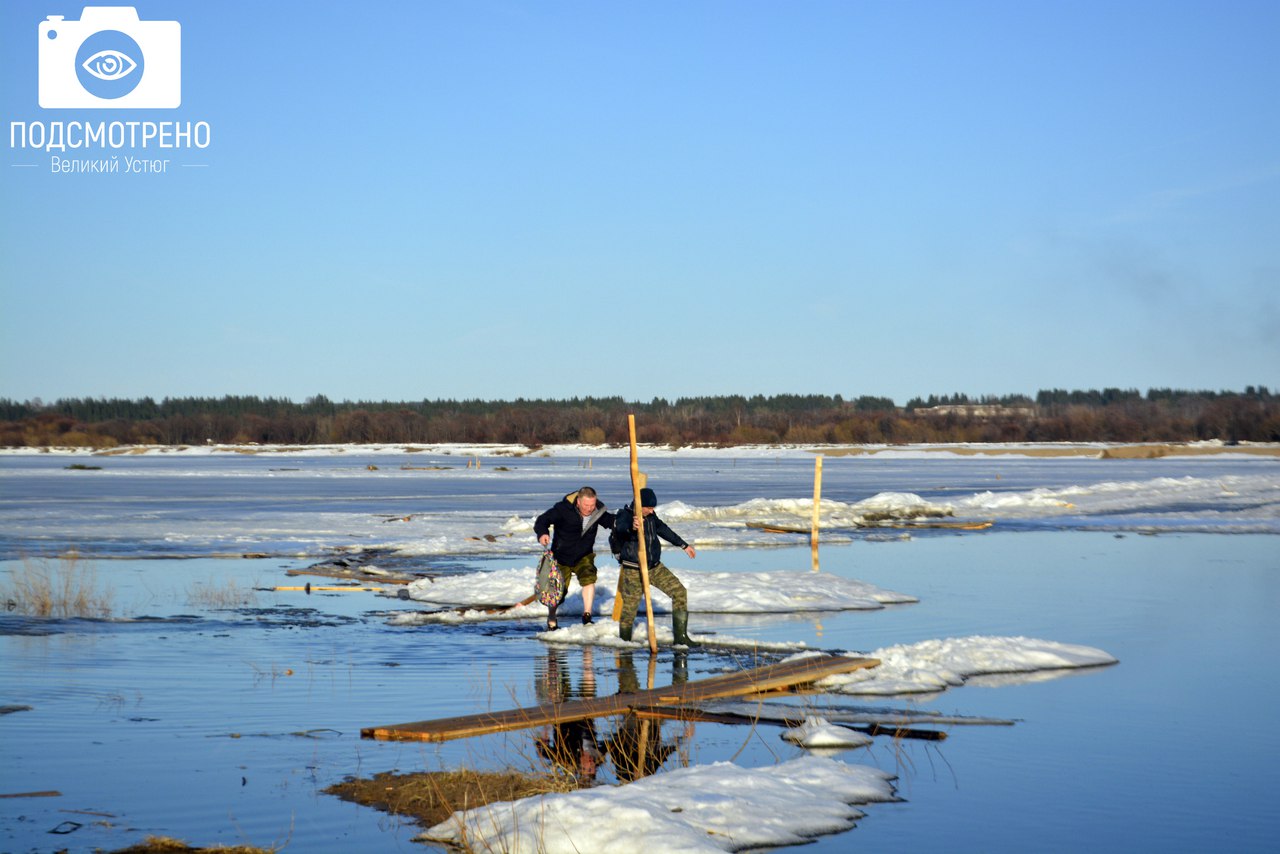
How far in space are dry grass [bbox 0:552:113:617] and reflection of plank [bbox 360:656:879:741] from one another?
937cm

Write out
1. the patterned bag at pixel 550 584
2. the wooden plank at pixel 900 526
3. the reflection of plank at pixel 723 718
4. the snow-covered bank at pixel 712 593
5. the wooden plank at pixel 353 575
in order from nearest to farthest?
the reflection of plank at pixel 723 718 → the patterned bag at pixel 550 584 → the snow-covered bank at pixel 712 593 → the wooden plank at pixel 353 575 → the wooden plank at pixel 900 526

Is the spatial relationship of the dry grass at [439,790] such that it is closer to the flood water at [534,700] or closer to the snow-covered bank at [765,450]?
the flood water at [534,700]

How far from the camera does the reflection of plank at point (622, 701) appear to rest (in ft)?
33.3

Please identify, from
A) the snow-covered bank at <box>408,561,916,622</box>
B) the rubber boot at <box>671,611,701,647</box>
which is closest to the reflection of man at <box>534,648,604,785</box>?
the rubber boot at <box>671,611,701,647</box>

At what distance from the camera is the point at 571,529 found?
1620cm

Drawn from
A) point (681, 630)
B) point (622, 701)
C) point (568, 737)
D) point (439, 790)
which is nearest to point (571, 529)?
point (681, 630)

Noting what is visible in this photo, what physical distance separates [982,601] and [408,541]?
14441 mm

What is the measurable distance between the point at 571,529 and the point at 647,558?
1.74 meters

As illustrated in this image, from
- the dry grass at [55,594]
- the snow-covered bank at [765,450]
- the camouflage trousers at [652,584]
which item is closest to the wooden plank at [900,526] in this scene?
the dry grass at [55,594]

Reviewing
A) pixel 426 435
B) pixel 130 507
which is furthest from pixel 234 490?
pixel 426 435

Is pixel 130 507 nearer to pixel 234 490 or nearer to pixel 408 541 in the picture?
pixel 234 490

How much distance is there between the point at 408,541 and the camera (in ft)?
99.3

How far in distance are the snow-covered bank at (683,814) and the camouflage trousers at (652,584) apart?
18.3 feet

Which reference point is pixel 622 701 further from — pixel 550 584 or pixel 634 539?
pixel 550 584
